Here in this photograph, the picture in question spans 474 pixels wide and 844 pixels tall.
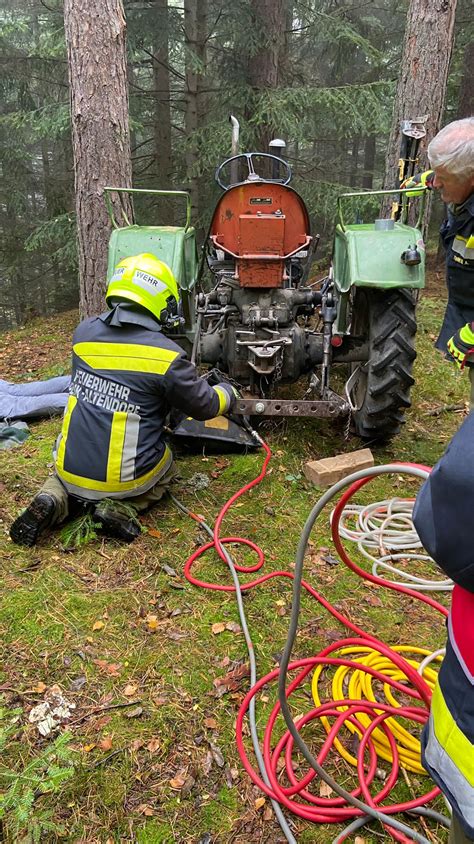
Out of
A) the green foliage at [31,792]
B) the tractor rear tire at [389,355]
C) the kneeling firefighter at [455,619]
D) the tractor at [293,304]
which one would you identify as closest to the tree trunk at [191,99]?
the tractor at [293,304]

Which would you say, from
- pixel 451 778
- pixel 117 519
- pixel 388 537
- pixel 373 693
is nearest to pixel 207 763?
pixel 373 693

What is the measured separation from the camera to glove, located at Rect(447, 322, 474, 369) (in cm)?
299

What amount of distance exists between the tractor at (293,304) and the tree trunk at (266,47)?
4.62 m

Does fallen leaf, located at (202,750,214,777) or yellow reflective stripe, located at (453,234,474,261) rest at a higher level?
yellow reflective stripe, located at (453,234,474,261)

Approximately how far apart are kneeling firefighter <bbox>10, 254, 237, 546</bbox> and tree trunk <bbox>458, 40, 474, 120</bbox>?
9090 mm

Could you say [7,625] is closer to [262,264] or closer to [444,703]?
[444,703]

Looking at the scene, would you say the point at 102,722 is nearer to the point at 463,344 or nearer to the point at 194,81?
the point at 463,344

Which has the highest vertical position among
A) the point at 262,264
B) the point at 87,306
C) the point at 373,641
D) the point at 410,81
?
the point at 410,81

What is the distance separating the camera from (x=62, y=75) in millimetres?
9242

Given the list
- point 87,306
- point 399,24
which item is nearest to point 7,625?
point 87,306

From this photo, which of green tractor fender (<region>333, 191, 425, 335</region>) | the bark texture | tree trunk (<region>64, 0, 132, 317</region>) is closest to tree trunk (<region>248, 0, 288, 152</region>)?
the bark texture

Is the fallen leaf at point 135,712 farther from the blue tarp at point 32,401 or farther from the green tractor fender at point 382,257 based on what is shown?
the blue tarp at point 32,401

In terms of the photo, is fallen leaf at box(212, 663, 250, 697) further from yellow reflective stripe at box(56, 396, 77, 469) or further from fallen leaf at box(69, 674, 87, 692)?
yellow reflective stripe at box(56, 396, 77, 469)

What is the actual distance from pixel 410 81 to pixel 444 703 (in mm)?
6304
